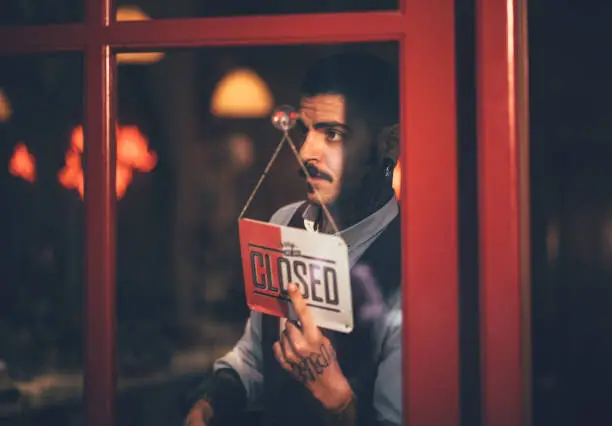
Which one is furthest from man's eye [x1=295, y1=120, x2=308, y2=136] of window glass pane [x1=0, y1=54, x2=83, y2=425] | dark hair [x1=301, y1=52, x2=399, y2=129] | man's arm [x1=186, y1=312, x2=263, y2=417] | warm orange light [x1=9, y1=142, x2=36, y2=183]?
warm orange light [x1=9, y1=142, x2=36, y2=183]

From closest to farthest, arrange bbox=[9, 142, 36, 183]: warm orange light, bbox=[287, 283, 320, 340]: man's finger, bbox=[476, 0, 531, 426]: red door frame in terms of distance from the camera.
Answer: bbox=[476, 0, 531, 426]: red door frame < bbox=[287, 283, 320, 340]: man's finger < bbox=[9, 142, 36, 183]: warm orange light

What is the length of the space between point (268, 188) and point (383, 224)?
312mm

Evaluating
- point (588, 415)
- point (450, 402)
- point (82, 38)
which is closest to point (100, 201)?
point (82, 38)

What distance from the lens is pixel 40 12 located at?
1.56 metres

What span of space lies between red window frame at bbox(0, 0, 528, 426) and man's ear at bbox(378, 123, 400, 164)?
3cm

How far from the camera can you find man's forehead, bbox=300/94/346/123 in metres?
1.50

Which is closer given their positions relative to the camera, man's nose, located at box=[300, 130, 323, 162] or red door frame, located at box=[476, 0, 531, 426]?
red door frame, located at box=[476, 0, 531, 426]

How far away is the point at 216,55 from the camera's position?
4.96 ft

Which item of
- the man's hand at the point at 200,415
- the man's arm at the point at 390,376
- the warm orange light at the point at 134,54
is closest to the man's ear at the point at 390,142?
the man's arm at the point at 390,376

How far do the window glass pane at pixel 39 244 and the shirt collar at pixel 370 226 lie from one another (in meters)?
0.68

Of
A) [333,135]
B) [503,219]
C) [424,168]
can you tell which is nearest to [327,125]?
[333,135]

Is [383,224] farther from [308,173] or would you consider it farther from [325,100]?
[325,100]

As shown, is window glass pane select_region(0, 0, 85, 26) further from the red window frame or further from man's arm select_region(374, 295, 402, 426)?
man's arm select_region(374, 295, 402, 426)

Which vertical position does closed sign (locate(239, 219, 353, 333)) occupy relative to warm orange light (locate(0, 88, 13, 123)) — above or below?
below
